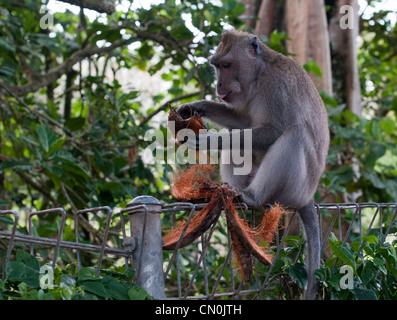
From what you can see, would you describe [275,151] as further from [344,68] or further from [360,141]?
[344,68]

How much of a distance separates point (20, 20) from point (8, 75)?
2.65 feet

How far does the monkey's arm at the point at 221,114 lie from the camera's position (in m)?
3.67

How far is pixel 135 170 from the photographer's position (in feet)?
14.9

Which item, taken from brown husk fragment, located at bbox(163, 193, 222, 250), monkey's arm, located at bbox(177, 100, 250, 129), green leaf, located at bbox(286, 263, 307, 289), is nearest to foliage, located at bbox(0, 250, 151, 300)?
brown husk fragment, located at bbox(163, 193, 222, 250)

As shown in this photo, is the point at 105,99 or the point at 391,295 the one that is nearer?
the point at 391,295

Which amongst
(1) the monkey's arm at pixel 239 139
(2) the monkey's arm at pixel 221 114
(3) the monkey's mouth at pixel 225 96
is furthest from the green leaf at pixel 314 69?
(1) the monkey's arm at pixel 239 139

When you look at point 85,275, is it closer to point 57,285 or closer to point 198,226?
point 57,285

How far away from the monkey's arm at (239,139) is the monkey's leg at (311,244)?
0.49m

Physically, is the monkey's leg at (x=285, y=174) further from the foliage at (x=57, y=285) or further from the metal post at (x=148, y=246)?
the foliage at (x=57, y=285)

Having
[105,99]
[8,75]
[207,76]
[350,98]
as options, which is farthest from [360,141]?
[8,75]

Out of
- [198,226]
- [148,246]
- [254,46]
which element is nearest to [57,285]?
[148,246]

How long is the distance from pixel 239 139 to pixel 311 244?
0.78 m

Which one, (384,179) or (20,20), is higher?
(20,20)

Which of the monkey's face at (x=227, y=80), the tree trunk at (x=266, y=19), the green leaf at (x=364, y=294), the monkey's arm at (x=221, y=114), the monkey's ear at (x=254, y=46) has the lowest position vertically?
the green leaf at (x=364, y=294)
